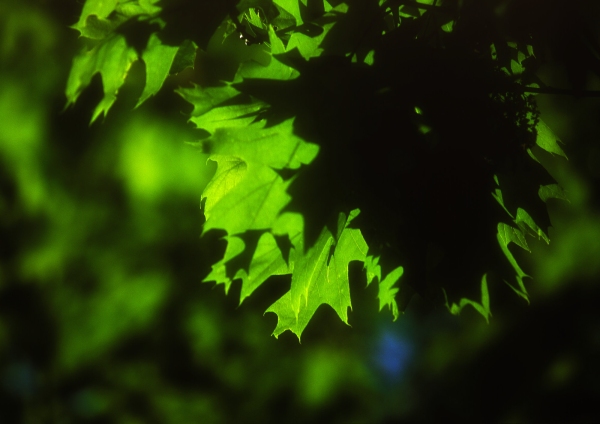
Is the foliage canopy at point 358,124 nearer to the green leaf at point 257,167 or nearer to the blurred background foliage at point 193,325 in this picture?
the green leaf at point 257,167

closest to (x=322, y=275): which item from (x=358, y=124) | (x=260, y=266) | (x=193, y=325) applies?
(x=260, y=266)

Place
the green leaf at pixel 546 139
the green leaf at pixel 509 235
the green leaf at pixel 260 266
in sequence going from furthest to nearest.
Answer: the green leaf at pixel 546 139, the green leaf at pixel 509 235, the green leaf at pixel 260 266

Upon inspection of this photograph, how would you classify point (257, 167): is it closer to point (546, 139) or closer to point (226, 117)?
point (226, 117)

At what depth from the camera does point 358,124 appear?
122cm

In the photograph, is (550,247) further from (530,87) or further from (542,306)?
(530,87)

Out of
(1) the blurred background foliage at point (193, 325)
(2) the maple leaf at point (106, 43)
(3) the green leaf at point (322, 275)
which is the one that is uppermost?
(2) the maple leaf at point (106, 43)

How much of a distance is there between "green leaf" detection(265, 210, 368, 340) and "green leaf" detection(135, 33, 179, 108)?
511mm

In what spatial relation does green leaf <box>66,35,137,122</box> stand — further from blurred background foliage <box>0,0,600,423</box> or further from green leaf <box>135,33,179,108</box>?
blurred background foliage <box>0,0,600,423</box>

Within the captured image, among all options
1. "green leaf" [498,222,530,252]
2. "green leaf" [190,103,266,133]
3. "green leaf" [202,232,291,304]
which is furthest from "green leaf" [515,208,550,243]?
"green leaf" [190,103,266,133]

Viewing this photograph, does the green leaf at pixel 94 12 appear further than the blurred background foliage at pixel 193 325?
No

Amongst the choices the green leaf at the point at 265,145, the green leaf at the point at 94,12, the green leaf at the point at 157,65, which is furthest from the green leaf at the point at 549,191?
the green leaf at the point at 94,12

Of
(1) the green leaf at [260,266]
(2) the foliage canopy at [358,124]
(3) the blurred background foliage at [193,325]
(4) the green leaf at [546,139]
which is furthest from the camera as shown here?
(3) the blurred background foliage at [193,325]

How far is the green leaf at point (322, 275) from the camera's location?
4.54ft

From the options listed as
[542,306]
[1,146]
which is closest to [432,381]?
[542,306]
